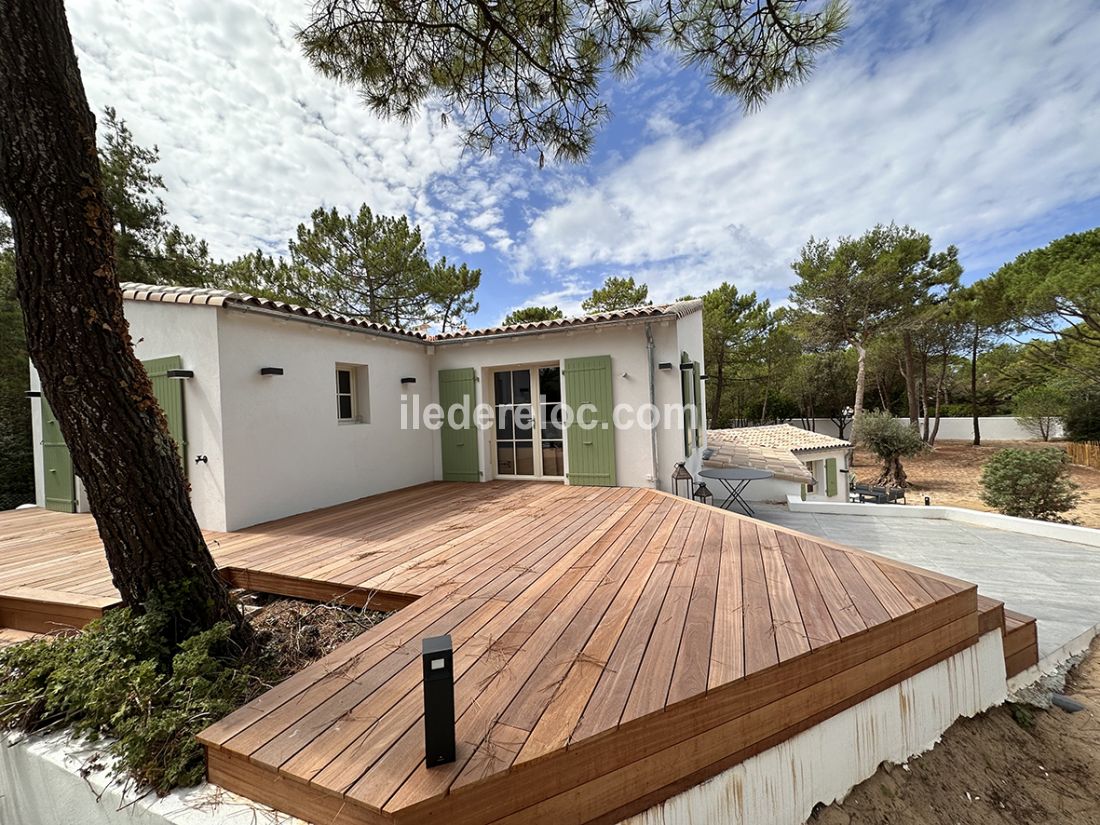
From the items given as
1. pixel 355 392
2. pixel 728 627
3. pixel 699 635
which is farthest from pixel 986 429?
pixel 355 392

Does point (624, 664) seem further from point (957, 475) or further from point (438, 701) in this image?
point (957, 475)

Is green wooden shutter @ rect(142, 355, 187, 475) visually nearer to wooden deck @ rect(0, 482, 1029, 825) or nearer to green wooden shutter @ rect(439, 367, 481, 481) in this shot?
wooden deck @ rect(0, 482, 1029, 825)

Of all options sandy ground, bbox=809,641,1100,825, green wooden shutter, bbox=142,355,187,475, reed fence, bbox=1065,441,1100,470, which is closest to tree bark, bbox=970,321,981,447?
reed fence, bbox=1065,441,1100,470

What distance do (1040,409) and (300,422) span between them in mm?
25747

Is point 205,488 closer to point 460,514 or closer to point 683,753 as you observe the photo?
point 460,514

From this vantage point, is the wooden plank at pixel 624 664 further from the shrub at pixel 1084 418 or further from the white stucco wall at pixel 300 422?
the shrub at pixel 1084 418

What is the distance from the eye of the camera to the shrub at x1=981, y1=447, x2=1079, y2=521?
630 cm

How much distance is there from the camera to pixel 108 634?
2023 millimetres

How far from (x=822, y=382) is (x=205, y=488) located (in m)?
25.1

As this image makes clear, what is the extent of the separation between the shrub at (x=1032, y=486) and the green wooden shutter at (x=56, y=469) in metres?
13.1

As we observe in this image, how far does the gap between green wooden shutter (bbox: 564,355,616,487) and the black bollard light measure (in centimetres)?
500

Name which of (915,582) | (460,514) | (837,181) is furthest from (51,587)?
(837,181)

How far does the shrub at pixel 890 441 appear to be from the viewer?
514 inches

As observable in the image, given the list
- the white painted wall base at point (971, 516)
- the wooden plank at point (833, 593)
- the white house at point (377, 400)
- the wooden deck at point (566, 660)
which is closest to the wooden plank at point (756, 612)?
the wooden deck at point (566, 660)
